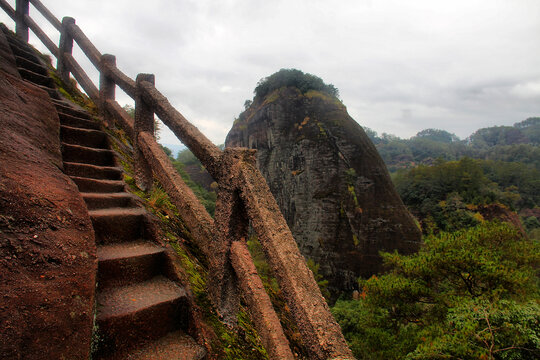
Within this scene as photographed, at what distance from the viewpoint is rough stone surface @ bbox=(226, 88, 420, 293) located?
75.9 feet

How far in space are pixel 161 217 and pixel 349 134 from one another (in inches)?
1048

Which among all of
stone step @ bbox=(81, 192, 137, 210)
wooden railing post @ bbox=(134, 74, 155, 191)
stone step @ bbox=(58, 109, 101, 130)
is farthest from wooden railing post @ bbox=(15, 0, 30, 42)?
stone step @ bbox=(81, 192, 137, 210)

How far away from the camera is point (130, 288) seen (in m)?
1.67

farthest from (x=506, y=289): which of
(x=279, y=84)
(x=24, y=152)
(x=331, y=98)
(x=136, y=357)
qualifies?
(x=279, y=84)

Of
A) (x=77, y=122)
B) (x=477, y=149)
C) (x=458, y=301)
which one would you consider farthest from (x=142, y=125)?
(x=477, y=149)

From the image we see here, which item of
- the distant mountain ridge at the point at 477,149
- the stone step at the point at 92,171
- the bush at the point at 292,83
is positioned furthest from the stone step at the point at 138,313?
the distant mountain ridge at the point at 477,149

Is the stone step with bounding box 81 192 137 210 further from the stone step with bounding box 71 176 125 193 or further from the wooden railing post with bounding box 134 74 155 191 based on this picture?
the wooden railing post with bounding box 134 74 155 191

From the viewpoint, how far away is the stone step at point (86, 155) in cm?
268

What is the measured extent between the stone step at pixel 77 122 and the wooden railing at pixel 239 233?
0.95 meters

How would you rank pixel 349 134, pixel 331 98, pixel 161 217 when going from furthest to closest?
pixel 331 98, pixel 349 134, pixel 161 217

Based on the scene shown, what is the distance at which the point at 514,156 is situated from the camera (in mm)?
72750

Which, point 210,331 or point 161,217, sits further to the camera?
point 161,217

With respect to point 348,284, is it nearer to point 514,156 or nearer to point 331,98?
point 331,98

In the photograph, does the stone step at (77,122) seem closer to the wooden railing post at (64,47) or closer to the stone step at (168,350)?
the wooden railing post at (64,47)
